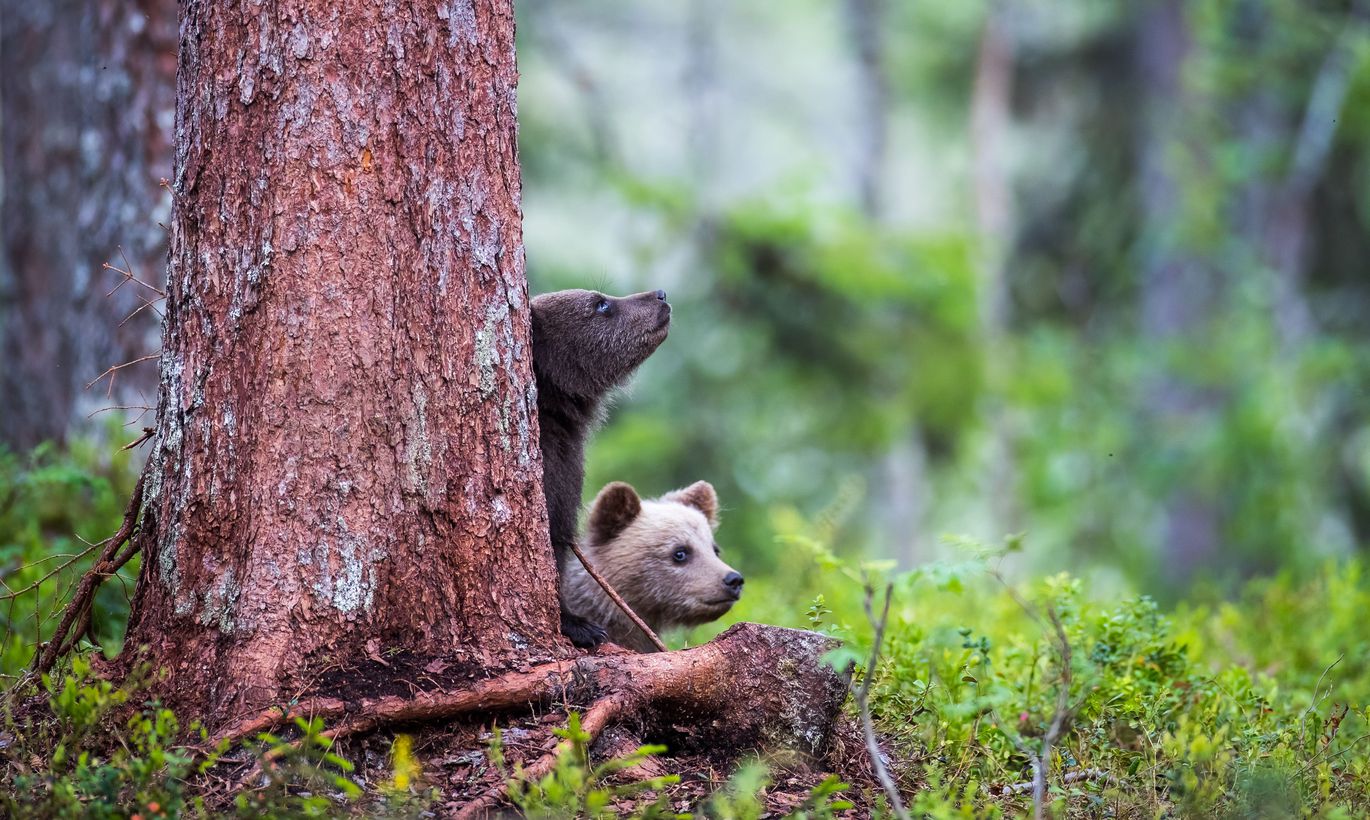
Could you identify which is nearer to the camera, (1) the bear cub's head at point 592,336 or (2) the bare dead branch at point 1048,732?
(2) the bare dead branch at point 1048,732

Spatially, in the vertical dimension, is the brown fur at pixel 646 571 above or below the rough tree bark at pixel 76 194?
below

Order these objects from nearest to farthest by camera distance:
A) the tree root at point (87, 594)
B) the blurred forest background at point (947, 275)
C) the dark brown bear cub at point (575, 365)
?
1. the tree root at point (87, 594)
2. the dark brown bear cub at point (575, 365)
3. the blurred forest background at point (947, 275)

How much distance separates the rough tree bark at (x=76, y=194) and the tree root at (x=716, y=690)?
186 inches

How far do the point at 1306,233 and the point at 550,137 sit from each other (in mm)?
10974

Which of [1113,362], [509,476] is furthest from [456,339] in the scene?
[1113,362]

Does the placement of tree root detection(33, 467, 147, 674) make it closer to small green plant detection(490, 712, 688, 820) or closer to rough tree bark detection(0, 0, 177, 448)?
small green plant detection(490, 712, 688, 820)

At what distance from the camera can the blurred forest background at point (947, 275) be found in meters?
8.34

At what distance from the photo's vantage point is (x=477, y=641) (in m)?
4.03

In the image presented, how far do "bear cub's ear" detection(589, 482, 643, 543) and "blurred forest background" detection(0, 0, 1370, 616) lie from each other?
1549 millimetres

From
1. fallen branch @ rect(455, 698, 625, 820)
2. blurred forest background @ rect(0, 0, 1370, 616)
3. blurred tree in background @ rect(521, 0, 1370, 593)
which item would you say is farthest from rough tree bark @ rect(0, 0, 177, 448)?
fallen branch @ rect(455, 698, 625, 820)

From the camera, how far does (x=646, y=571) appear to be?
6.10 metres

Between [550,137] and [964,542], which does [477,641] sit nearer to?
[964,542]

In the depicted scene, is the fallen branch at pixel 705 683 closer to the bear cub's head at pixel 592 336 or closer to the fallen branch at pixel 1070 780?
the fallen branch at pixel 1070 780

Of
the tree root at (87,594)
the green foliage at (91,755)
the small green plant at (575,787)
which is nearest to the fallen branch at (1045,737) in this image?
the small green plant at (575,787)
